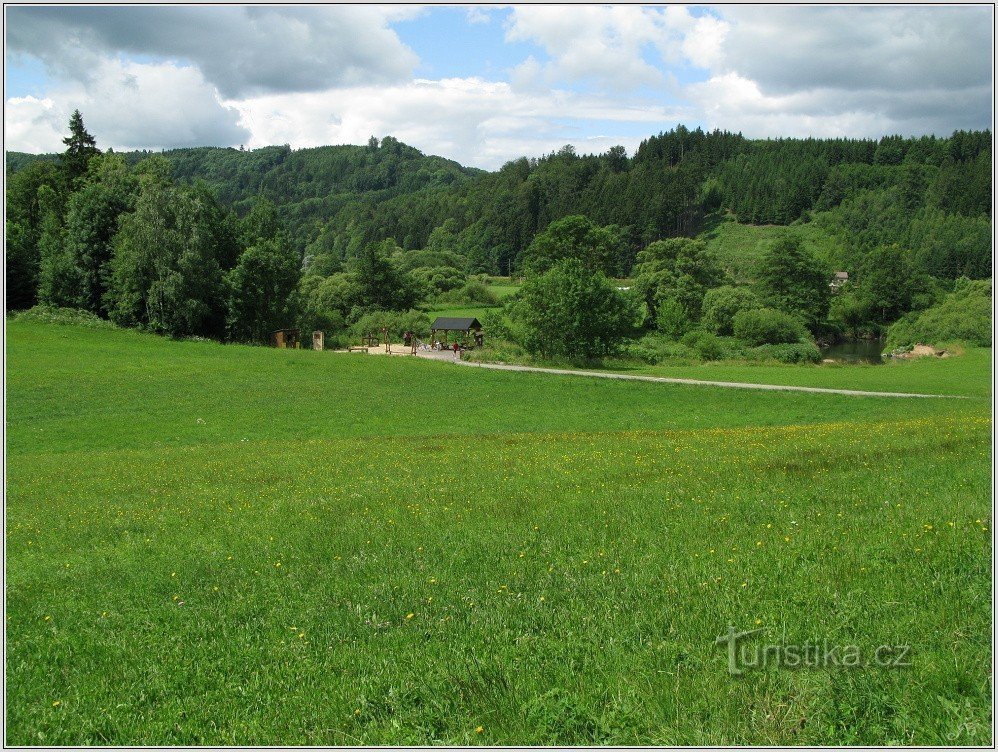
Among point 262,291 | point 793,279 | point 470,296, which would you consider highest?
point 793,279

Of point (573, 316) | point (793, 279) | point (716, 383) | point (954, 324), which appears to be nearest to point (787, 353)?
point (954, 324)

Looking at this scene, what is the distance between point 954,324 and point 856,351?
12.8 m

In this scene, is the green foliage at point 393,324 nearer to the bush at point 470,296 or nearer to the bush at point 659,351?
the bush at point 659,351

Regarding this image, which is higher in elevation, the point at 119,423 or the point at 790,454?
the point at 790,454

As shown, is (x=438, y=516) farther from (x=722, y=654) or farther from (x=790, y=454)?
(x=790, y=454)

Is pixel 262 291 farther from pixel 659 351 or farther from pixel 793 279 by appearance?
pixel 793 279

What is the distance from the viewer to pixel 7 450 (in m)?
30.5

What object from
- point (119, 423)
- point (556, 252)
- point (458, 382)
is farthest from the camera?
point (556, 252)

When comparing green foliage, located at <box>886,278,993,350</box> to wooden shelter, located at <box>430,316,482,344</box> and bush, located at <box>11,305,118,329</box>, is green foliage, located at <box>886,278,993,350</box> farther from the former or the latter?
bush, located at <box>11,305,118,329</box>

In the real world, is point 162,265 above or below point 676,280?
below

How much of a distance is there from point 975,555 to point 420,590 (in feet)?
21.9

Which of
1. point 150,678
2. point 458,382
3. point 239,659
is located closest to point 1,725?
point 150,678

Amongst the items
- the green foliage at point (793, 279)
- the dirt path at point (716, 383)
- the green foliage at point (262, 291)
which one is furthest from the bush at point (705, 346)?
the green foliage at point (262, 291)

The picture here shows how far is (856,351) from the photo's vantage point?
10262 centimetres
